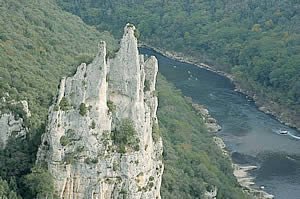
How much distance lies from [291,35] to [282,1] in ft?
44.4

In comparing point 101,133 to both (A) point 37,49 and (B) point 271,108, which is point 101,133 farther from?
(B) point 271,108

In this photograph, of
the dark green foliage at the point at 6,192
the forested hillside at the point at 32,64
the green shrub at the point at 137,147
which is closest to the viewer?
the dark green foliage at the point at 6,192

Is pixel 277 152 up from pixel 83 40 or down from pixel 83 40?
down

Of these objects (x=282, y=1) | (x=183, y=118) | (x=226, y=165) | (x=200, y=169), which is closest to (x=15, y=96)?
(x=200, y=169)

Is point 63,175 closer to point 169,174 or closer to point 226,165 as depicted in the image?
point 169,174

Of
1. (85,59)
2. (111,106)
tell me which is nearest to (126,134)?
(111,106)

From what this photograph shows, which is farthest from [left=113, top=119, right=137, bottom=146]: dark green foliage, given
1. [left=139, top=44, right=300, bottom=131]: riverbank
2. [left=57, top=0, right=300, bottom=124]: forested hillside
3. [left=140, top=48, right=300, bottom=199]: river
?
[left=57, top=0, right=300, bottom=124]: forested hillside

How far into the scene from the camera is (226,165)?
193 ft

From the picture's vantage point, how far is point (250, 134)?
70312 millimetres

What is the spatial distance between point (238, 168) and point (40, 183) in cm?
3988

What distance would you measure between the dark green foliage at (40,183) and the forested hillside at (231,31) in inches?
2393

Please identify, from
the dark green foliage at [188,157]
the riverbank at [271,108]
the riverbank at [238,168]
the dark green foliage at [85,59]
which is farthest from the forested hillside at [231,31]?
the dark green foliage at [85,59]

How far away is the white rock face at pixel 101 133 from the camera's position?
1046 inches

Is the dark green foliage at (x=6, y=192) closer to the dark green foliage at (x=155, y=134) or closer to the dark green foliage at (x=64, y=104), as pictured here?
the dark green foliage at (x=64, y=104)
